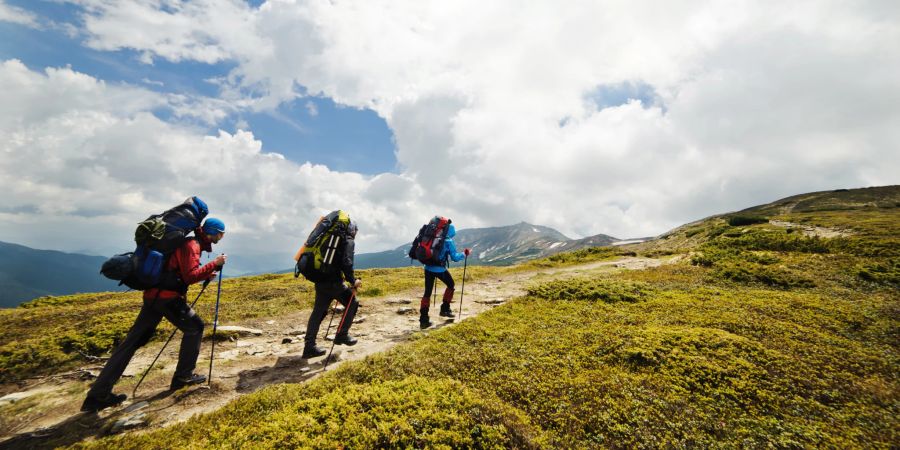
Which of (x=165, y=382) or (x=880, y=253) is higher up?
(x=880, y=253)

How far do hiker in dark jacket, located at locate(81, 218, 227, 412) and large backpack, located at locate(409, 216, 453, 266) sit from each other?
6.63m

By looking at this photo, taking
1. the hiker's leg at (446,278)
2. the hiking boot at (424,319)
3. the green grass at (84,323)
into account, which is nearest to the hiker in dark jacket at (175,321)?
the green grass at (84,323)

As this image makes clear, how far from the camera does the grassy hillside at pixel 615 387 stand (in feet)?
18.5

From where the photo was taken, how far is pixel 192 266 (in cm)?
787

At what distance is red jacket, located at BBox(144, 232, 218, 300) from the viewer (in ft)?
25.0

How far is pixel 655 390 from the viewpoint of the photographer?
6.91 meters

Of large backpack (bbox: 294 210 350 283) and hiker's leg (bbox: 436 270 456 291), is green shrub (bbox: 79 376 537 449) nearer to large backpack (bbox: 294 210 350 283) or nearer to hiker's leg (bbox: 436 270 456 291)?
large backpack (bbox: 294 210 350 283)

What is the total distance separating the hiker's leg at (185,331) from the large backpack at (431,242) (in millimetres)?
6880

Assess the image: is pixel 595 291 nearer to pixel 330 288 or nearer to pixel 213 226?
pixel 330 288

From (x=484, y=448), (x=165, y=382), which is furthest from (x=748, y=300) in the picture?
(x=165, y=382)

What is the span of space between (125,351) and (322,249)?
15.0 feet

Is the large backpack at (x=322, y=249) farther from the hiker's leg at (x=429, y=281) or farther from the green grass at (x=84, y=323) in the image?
the green grass at (x=84, y=323)

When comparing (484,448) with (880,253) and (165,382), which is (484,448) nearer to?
(165,382)

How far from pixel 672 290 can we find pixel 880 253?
38.5ft
